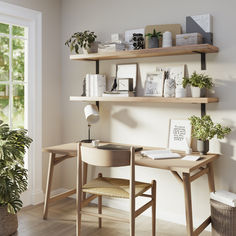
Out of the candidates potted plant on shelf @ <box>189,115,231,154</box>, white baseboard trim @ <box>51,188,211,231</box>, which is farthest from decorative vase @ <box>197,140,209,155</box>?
white baseboard trim @ <box>51,188,211,231</box>

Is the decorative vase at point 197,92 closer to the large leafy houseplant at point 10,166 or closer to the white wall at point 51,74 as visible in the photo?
the large leafy houseplant at point 10,166

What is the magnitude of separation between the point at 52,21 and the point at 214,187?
8.10 ft

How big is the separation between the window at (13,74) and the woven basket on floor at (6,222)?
0.95m

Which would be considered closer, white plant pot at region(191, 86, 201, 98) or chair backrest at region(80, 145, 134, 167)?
chair backrest at region(80, 145, 134, 167)

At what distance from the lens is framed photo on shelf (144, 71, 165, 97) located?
3.11 metres

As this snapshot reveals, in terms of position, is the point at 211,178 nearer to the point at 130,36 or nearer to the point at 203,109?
the point at 203,109

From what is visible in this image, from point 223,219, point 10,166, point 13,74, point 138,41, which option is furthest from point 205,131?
point 13,74

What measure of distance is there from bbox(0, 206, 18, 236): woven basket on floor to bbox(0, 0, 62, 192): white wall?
0.91 m

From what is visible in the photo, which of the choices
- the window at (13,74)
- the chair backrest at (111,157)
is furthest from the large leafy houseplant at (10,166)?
the chair backrest at (111,157)

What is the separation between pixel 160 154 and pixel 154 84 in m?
0.74

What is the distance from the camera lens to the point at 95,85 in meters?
3.38

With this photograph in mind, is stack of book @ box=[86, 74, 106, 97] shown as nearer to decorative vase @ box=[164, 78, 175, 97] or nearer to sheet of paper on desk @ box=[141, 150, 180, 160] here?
decorative vase @ box=[164, 78, 175, 97]

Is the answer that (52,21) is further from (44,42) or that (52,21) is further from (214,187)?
(214,187)

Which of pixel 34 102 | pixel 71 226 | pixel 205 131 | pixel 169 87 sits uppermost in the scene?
pixel 169 87
